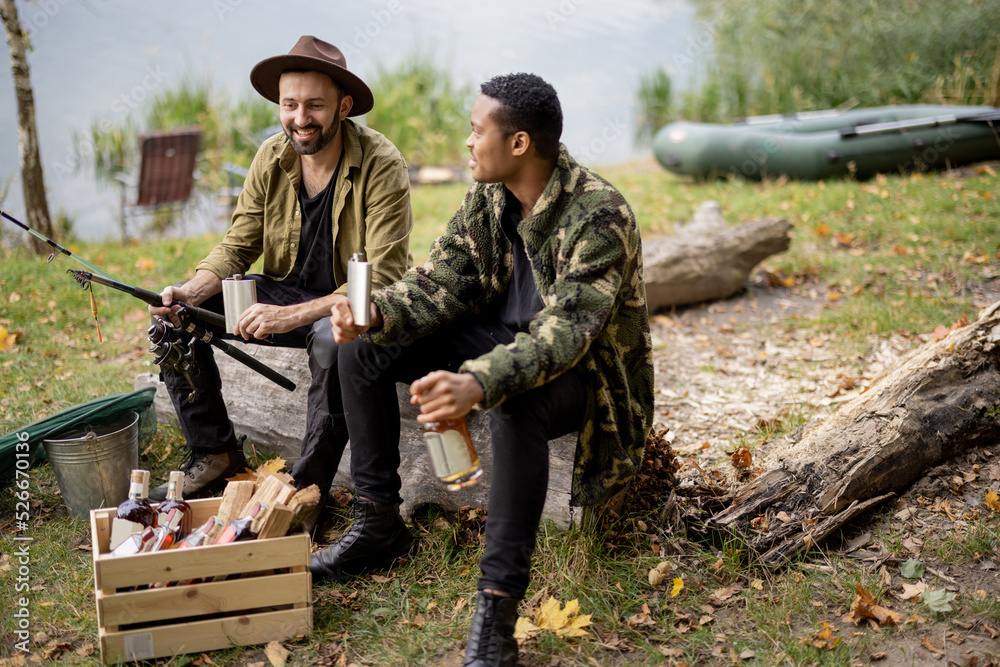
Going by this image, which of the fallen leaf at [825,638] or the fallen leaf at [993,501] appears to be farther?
the fallen leaf at [993,501]

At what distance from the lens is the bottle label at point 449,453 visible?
Answer: 7.27 feet

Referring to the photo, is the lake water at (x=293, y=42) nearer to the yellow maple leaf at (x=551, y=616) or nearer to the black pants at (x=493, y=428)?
the black pants at (x=493, y=428)

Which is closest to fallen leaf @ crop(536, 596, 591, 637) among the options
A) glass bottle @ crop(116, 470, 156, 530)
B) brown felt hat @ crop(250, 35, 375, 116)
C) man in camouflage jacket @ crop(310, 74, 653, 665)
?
man in camouflage jacket @ crop(310, 74, 653, 665)

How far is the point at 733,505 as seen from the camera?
2.99m

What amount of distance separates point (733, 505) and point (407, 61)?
10.3 m

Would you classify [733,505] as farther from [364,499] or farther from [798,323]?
[798,323]

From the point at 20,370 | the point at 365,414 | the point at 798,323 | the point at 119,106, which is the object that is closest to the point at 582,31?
the point at 119,106

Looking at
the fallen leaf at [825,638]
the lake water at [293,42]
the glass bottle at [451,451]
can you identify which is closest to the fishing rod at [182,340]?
the glass bottle at [451,451]

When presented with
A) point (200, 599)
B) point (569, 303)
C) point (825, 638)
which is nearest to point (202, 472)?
point (200, 599)

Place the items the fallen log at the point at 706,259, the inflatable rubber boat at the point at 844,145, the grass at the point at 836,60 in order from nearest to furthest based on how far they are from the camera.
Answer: the fallen log at the point at 706,259 → the inflatable rubber boat at the point at 844,145 → the grass at the point at 836,60

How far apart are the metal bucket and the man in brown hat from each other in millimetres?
173

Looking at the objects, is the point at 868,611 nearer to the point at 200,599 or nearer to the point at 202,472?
the point at 200,599

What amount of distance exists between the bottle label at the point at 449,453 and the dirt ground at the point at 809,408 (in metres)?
1.00

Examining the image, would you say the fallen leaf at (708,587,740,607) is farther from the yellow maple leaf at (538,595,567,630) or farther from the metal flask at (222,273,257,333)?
the metal flask at (222,273,257,333)
